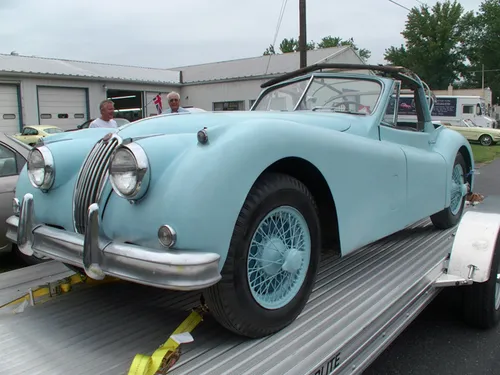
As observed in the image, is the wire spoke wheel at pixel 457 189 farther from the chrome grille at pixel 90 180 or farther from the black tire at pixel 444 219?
the chrome grille at pixel 90 180

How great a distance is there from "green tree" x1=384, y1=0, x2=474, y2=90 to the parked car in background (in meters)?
61.3

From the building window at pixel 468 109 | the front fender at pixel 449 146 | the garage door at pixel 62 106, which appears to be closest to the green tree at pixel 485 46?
the building window at pixel 468 109

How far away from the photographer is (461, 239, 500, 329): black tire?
308 centimetres

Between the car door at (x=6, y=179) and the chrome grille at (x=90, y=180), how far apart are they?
228 centimetres

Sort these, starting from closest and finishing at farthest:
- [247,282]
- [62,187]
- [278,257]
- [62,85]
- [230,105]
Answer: [247,282] < [278,257] < [62,187] < [62,85] < [230,105]

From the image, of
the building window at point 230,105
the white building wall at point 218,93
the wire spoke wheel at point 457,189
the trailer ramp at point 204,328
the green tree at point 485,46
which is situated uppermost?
the green tree at point 485,46

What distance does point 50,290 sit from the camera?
2613 mm

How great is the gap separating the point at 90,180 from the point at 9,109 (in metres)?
20.0

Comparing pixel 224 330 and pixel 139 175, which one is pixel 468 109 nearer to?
pixel 224 330

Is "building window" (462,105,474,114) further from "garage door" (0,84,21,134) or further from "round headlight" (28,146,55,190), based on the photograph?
"round headlight" (28,146,55,190)

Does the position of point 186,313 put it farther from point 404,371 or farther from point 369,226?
point 404,371

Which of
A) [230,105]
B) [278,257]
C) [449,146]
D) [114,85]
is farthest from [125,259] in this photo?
[230,105]

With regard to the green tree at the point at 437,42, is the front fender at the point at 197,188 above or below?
below

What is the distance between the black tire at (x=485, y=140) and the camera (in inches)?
939
